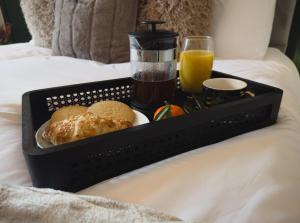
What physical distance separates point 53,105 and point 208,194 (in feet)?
1.51

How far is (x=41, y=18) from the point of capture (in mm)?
1461

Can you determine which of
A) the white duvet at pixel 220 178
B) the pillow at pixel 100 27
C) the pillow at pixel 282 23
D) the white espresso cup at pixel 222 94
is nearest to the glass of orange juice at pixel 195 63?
the white espresso cup at pixel 222 94

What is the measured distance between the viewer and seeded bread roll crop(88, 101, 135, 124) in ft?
1.89

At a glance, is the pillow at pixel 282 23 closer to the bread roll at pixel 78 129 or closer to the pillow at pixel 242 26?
the pillow at pixel 242 26

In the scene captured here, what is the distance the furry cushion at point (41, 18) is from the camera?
1.44 m

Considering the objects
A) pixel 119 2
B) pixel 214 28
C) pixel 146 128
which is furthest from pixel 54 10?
pixel 146 128

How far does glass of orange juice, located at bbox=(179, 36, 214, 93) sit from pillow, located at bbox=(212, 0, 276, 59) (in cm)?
42

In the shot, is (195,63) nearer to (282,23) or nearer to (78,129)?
(78,129)

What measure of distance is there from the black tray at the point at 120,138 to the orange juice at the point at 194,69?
0.42ft

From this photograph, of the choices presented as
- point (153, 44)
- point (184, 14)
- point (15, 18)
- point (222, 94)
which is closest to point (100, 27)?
point (184, 14)

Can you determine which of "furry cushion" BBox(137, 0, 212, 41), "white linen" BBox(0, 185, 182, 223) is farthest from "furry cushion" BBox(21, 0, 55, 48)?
"white linen" BBox(0, 185, 182, 223)

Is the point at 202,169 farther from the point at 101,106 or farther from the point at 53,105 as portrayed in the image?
the point at 53,105

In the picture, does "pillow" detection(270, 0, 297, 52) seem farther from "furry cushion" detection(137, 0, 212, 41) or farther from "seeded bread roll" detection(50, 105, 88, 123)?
"seeded bread roll" detection(50, 105, 88, 123)

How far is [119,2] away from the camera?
1156 mm
